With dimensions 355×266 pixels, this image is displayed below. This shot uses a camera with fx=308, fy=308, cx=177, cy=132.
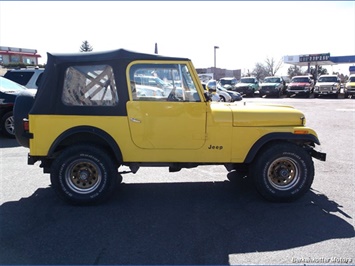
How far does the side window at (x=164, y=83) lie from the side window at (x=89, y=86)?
35 centimetres

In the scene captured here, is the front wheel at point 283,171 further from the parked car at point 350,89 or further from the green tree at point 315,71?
the green tree at point 315,71

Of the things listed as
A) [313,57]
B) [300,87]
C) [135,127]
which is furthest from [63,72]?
[313,57]

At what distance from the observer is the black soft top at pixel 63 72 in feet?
13.8

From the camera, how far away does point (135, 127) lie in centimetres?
423

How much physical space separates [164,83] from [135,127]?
0.73 meters

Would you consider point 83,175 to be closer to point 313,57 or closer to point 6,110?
point 6,110

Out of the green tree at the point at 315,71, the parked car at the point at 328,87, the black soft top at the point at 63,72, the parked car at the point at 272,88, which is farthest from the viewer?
the green tree at the point at 315,71

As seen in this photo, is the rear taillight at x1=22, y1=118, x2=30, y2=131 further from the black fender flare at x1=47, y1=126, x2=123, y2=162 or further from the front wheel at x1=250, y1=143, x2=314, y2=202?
the front wheel at x1=250, y1=143, x2=314, y2=202

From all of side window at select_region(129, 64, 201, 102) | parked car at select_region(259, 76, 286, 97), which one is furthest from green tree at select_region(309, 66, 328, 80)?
side window at select_region(129, 64, 201, 102)

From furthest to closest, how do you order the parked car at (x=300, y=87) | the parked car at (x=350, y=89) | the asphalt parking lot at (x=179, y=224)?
1. the parked car at (x=300, y=87)
2. the parked car at (x=350, y=89)
3. the asphalt parking lot at (x=179, y=224)

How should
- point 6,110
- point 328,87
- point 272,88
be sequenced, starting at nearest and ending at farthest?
point 6,110, point 328,87, point 272,88

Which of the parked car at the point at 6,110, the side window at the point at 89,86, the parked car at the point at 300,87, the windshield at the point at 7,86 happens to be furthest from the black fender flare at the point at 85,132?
the parked car at the point at 300,87

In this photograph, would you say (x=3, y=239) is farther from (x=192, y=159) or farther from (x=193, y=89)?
(x=193, y=89)

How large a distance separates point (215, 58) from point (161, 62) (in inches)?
1925
